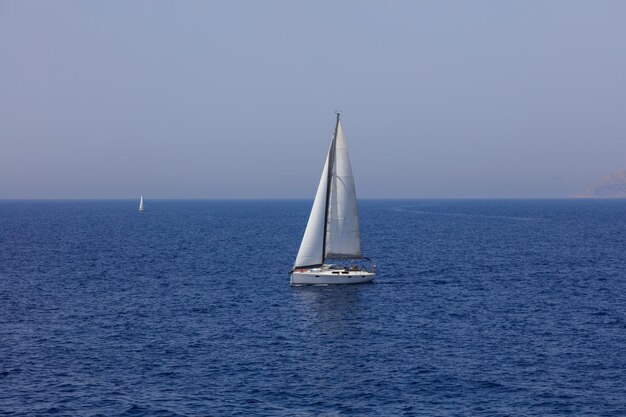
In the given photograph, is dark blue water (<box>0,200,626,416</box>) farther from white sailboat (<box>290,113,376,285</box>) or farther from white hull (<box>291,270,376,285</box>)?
white sailboat (<box>290,113,376,285</box>)

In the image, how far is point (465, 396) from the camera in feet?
149

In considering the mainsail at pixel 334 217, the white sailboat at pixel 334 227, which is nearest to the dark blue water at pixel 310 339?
the white sailboat at pixel 334 227

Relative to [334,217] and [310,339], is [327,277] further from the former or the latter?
[310,339]

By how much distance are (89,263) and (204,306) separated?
4495 centimetres

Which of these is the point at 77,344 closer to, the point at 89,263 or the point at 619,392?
the point at 619,392

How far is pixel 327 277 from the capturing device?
85.5 metres

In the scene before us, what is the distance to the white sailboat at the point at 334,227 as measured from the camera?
285 ft

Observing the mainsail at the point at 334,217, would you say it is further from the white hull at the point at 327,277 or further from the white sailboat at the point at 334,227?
the white hull at the point at 327,277

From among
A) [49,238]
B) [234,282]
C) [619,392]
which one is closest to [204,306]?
[234,282]

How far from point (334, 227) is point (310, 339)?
29740 mm

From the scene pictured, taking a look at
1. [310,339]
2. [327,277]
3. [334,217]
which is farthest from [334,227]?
[310,339]

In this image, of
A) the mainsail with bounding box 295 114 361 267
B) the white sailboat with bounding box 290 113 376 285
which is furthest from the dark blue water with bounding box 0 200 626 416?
the mainsail with bounding box 295 114 361 267

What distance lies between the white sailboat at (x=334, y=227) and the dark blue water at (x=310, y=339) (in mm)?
2455

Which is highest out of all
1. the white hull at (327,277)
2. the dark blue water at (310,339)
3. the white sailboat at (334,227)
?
the white sailboat at (334,227)
